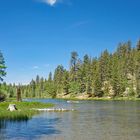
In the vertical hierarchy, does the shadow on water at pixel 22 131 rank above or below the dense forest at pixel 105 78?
below

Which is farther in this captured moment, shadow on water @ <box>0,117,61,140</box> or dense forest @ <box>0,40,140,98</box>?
dense forest @ <box>0,40,140,98</box>

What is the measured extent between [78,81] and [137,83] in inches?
1690

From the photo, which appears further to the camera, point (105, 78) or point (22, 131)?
point (105, 78)

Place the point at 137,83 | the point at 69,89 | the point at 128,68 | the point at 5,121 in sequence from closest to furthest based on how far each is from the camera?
the point at 5,121 < the point at 137,83 < the point at 128,68 < the point at 69,89

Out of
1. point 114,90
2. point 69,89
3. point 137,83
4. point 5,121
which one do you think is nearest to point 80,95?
point 69,89

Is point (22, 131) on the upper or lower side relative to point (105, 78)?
lower

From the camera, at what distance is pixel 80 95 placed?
17888 cm

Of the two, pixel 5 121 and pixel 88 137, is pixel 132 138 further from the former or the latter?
pixel 5 121

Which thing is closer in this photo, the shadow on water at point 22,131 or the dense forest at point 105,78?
the shadow on water at point 22,131

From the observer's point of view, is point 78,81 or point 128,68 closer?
point 128,68

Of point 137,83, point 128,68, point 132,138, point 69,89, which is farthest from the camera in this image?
point 69,89

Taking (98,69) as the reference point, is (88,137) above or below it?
below

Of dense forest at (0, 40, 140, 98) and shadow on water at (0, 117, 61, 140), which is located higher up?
dense forest at (0, 40, 140, 98)

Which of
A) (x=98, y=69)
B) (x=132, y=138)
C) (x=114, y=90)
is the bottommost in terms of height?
(x=132, y=138)
